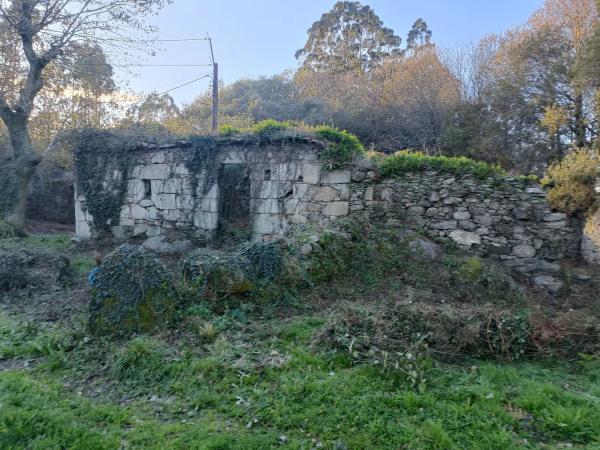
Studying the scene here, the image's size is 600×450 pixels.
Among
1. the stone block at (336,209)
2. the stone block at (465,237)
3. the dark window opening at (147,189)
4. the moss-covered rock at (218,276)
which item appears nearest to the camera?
the moss-covered rock at (218,276)

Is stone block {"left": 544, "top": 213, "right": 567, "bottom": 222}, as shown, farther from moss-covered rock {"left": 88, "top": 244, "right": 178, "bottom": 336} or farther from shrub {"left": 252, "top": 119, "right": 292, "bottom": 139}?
moss-covered rock {"left": 88, "top": 244, "right": 178, "bottom": 336}

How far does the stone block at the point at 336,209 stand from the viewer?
8625mm

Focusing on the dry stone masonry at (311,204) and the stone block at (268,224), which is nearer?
the dry stone masonry at (311,204)

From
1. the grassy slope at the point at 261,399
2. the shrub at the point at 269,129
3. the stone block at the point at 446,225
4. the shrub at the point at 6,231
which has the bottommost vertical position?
the grassy slope at the point at 261,399

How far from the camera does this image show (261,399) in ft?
11.6

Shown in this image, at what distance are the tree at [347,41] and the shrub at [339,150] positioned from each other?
61.3ft

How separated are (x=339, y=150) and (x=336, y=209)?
1.30 m

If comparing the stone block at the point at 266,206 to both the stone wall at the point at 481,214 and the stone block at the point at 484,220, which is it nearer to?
the stone wall at the point at 481,214

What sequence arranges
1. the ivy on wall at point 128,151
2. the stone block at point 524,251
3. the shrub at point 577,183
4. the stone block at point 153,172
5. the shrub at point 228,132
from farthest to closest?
the stone block at point 153,172 < the shrub at point 228,132 < the ivy on wall at point 128,151 < the stone block at point 524,251 < the shrub at point 577,183

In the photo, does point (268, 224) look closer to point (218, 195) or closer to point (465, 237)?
point (218, 195)

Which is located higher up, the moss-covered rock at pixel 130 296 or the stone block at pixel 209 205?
the stone block at pixel 209 205

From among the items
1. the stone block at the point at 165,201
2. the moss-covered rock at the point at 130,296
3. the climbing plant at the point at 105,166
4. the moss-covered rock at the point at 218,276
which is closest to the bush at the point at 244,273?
the moss-covered rock at the point at 218,276

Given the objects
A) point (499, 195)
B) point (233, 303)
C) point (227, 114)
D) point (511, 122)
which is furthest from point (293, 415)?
point (227, 114)

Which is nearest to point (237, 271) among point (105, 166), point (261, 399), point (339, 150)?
point (261, 399)
